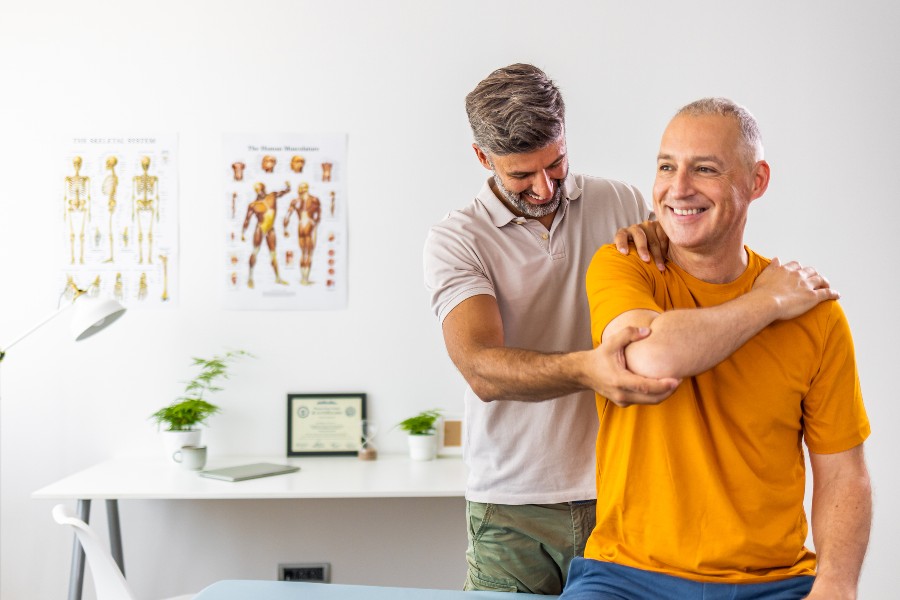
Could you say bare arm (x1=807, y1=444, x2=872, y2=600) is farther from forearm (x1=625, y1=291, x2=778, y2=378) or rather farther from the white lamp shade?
the white lamp shade

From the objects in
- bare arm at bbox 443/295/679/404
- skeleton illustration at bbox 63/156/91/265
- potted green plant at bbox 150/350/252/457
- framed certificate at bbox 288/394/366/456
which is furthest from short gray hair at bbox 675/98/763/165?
skeleton illustration at bbox 63/156/91/265

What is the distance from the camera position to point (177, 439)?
3.05 metres

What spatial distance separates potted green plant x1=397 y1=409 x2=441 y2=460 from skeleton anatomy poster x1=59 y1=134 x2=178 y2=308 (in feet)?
3.35

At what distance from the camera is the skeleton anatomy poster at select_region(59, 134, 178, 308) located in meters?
3.23

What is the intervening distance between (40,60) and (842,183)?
10.1 feet

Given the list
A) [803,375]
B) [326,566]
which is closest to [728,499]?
[803,375]

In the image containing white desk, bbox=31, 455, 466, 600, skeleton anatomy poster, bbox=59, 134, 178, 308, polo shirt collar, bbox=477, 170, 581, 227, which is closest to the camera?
polo shirt collar, bbox=477, 170, 581, 227

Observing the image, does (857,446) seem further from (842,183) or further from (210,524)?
(210,524)

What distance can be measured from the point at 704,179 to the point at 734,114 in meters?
0.14

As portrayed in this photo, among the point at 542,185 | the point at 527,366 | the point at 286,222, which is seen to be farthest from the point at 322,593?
the point at 286,222

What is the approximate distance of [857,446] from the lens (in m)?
1.57

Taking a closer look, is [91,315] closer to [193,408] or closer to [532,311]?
[193,408]

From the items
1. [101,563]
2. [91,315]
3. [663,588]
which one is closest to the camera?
[663,588]

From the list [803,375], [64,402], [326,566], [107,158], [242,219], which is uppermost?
[107,158]
